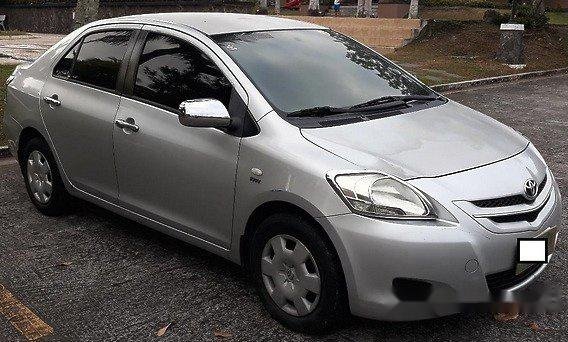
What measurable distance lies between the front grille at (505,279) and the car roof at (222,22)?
2299 mm

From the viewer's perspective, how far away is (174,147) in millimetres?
4090

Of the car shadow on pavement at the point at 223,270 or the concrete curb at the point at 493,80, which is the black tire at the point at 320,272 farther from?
the concrete curb at the point at 493,80

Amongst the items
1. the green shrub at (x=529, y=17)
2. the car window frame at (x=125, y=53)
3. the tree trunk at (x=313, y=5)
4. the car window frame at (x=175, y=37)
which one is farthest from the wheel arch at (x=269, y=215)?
the tree trunk at (x=313, y=5)

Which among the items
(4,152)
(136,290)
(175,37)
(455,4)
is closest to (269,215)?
(136,290)

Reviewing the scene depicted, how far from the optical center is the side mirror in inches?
145

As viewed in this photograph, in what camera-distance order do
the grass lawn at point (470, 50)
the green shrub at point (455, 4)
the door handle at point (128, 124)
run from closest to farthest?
the door handle at point (128, 124)
the grass lawn at point (470, 50)
the green shrub at point (455, 4)

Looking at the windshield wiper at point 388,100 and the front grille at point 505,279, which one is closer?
the front grille at point 505,279

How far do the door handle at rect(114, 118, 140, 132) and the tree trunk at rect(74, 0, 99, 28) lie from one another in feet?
30.0

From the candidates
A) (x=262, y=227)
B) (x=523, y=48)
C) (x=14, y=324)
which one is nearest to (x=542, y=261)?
(x=262, y=227)

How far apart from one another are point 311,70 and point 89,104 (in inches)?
65.8

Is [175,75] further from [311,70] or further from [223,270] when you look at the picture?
[223,270]

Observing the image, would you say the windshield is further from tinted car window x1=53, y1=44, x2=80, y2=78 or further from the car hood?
tinted car window x1=53, y1=44, x2=80, y2=78

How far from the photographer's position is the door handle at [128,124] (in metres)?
4.34

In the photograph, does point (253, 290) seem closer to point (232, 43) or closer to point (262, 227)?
point (262, 227)
